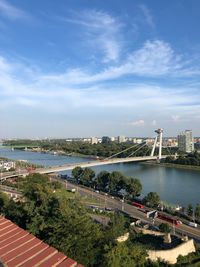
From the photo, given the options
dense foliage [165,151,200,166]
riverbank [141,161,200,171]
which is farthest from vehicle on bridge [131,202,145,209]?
dense foliage [165,151,200,166]

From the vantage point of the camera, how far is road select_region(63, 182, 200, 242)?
702 centimetres

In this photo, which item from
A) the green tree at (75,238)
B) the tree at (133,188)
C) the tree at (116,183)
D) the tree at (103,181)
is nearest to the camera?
the green tree at (75,238)

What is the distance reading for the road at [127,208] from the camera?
7023mm

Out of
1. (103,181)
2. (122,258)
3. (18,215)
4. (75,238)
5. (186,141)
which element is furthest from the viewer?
(186,141)

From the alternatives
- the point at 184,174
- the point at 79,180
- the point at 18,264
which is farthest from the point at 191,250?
the point at 184,174

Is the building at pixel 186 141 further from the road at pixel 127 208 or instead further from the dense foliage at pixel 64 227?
the dense foliage at pixel 64 227

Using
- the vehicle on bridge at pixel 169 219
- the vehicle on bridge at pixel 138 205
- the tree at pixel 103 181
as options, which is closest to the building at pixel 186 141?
the tree at pixel 103 181

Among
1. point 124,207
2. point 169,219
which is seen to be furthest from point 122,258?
point 124,207

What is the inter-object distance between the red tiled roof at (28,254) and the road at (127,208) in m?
4.94

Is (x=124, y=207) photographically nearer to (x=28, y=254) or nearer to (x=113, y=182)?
(x=113, y=182)

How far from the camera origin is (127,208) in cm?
916

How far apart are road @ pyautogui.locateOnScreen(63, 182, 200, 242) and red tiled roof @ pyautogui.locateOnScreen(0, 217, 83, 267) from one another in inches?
194

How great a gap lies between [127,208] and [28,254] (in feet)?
24.1

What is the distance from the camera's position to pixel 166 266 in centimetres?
477
